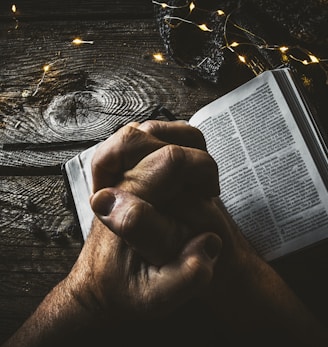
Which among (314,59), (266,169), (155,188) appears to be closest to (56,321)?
(155,188)

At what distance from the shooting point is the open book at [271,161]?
0.88 m

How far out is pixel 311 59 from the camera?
967mm

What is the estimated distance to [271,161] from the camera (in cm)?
93

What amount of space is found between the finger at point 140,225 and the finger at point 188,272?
0.07 feet

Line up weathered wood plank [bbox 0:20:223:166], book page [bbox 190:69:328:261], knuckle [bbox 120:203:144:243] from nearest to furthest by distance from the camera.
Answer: knuckle [bbox 120:203:144:243], book page [bbox 190:69:328:261], weathered wood plank [bbox 0:20:223:166]

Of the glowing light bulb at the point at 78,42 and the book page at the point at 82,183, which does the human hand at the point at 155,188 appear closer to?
the book page at the point at 82,183

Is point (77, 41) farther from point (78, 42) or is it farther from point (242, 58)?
point (242, 58)

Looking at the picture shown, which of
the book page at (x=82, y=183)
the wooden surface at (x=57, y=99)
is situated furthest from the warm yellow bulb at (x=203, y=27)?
the book page at (x=82, y=183)

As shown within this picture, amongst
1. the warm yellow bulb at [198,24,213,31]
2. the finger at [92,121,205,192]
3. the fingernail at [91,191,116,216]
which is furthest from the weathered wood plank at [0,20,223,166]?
the fingernail at [91,191,116,216]

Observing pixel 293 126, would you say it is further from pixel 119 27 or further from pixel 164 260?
pixel 119 27

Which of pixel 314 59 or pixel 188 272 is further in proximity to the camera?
pixel 314 59

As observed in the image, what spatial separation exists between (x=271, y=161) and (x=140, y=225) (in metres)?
0.41

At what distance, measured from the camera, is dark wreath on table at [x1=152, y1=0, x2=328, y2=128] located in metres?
0.93

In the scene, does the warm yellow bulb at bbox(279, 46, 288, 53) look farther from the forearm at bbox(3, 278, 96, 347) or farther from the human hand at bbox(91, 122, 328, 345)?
the forearm at bbox(3, 278, 96, 347)
